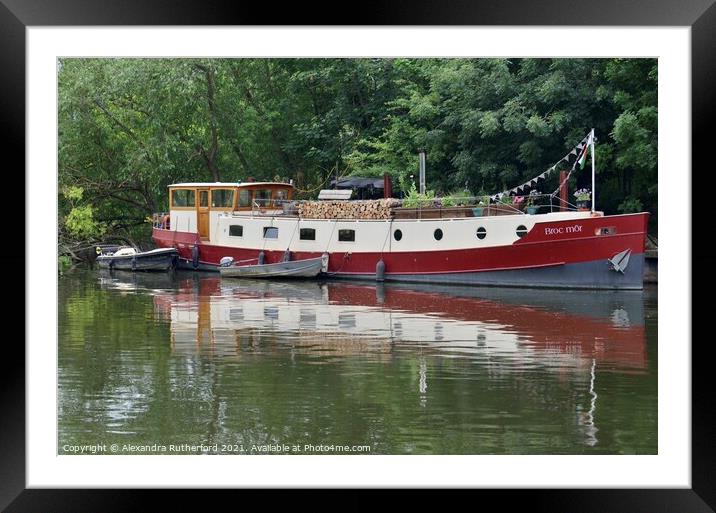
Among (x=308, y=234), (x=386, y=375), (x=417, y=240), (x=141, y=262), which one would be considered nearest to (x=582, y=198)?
(x=417, y=240)

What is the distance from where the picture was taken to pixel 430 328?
14570mm

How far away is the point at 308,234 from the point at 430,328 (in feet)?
31.1

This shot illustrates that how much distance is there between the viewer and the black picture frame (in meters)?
5.75

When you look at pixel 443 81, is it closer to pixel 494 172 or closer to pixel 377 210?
pixel 494 172

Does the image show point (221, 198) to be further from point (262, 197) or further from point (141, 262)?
point (141, 262)

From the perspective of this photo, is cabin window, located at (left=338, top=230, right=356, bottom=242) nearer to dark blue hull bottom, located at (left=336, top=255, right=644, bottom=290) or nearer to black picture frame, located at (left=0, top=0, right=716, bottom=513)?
dark blue hull bottom, located at (left=336, top=255, right=644, bottom=290)

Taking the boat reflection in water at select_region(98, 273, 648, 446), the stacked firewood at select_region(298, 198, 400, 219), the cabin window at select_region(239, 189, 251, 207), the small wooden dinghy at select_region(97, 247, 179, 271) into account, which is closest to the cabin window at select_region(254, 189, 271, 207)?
the cabin window at select_region(239, 189, 251, 207)

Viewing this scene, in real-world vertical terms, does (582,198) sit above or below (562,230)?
above

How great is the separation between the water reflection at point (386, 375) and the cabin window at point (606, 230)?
1.59 m

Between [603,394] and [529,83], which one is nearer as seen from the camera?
[603,394]

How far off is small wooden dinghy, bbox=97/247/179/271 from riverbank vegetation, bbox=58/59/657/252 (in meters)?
2.08

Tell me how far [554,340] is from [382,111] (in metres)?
15.2

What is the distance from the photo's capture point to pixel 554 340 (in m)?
13.2
